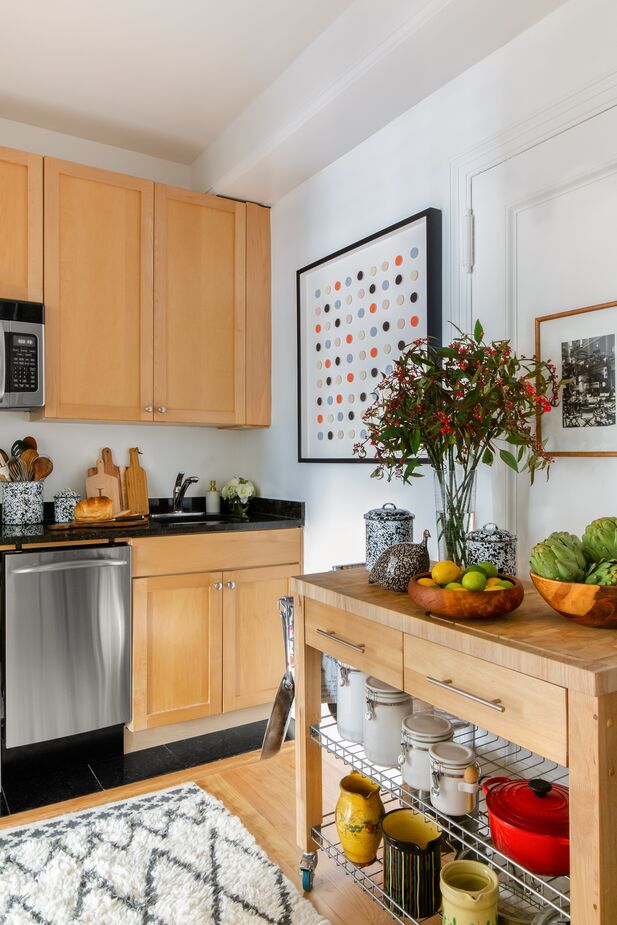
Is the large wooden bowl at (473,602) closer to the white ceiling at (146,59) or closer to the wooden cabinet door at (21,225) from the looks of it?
the white ceiling at (146,59)

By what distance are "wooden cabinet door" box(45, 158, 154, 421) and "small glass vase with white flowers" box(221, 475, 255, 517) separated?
0.59m

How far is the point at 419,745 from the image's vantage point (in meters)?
1.53

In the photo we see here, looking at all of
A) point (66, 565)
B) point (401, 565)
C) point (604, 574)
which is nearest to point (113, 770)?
point (66, 565)

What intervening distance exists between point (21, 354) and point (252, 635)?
1.53 m

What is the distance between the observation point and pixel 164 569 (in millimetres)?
2680

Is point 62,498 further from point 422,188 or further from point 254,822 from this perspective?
point 422,188

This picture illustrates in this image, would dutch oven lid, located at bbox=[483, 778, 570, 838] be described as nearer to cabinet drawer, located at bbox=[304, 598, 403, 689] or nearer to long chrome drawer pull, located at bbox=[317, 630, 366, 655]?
cabinet drawer, located at bbox=[304, 598, 403, 689]

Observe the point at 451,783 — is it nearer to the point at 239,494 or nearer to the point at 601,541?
the point at 601,541

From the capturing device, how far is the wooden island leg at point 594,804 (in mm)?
1021

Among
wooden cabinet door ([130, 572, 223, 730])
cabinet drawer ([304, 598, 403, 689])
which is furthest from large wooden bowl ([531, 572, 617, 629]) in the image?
wooden cabinet door ([130, 572, 223, 730])

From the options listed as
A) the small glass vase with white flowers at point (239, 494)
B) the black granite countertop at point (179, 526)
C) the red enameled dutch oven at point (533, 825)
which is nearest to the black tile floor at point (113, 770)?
the black granite countertop at point (179, 526)

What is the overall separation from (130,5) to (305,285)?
1.18 metres

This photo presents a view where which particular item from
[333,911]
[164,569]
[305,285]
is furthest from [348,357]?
[333,911]

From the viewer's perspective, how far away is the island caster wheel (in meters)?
1.75
